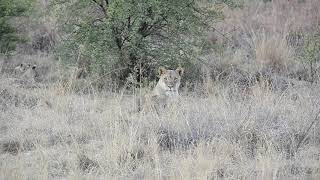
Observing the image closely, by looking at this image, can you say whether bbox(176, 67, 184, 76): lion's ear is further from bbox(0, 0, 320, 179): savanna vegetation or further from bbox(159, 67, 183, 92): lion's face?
bbox(0, 0, 320, 179): savanna vegetation

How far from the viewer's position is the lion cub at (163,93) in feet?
28.9

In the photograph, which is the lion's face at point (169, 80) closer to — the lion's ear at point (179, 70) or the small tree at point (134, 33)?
the lion's ear at point (179, 70)

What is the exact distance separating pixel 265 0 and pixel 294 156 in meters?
12.6

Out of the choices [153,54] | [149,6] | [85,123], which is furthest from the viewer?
[153,54]

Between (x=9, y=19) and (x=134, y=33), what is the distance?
11.3ft

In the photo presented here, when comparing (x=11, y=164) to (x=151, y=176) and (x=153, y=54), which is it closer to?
(x=151, y=176)

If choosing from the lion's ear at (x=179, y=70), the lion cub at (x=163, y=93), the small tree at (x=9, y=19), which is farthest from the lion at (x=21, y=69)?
the lion's ear at (x=179, y=70)

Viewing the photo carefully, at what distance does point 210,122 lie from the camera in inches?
295

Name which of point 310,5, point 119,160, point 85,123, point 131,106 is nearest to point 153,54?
point 131,106

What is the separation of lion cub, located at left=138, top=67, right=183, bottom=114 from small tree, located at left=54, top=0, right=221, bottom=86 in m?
0.91

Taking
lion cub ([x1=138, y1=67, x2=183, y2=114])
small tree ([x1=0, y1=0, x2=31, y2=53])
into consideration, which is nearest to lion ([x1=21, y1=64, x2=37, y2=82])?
small tree ([x1=0, y1=0, x2=31, y2=53])

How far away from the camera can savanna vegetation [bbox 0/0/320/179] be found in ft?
20.8

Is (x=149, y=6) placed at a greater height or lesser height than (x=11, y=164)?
greater

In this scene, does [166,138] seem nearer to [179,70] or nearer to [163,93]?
[163,93]
